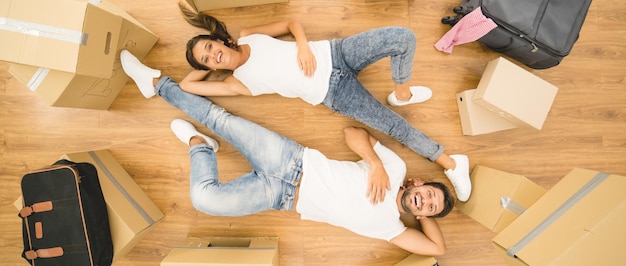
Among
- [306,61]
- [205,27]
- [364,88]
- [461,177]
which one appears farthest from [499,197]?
[205,27]

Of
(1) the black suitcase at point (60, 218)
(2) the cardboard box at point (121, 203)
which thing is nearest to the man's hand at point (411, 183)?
(2) the cardboard box at point (121, 203)

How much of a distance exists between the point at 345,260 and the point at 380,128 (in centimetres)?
67

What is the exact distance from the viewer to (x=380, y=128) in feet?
5.63

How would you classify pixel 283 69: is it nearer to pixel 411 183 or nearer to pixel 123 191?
pixel 411 183

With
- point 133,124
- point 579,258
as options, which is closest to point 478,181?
point 579,258

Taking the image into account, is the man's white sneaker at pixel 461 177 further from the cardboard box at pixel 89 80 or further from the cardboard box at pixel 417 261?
the cardboard box at pixel 89 80

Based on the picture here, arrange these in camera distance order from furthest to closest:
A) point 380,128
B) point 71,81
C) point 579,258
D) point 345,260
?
point 345,260, point 380,128, point 71,81, point 579,258

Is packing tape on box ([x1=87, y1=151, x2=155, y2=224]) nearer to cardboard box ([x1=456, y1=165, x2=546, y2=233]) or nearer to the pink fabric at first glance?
cardboard box ([x1=456, y1=165, x2=546, y2=233])

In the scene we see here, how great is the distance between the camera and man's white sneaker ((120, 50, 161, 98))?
1.68m

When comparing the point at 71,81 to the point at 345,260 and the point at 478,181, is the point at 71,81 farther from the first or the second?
the point at 478,181

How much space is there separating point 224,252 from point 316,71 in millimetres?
886

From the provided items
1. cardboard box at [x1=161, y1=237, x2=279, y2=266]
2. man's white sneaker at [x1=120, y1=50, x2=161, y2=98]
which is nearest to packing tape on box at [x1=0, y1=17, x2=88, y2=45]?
man's white sneaker at [x1=120, y1=50, x2=161, y2=98]

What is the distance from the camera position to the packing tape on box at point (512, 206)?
1.49 meters

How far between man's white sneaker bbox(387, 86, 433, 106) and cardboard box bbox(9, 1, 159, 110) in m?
1.17
